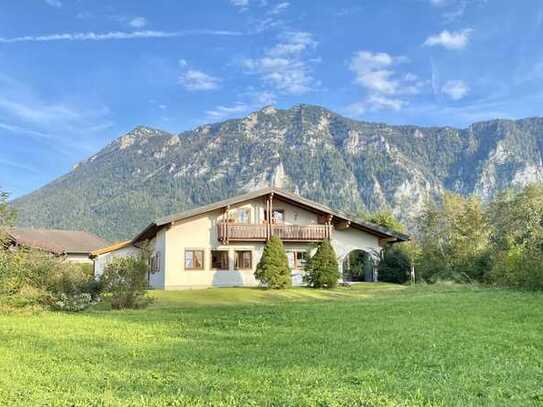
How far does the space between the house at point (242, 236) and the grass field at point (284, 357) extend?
14.9m

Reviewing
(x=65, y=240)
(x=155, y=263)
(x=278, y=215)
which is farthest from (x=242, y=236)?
(x=65, y=240)

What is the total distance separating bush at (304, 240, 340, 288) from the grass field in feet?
Result: 38.7

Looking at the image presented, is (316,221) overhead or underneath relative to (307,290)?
overhead

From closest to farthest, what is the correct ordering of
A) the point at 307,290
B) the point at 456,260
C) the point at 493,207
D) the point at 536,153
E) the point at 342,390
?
the point at 342,390 → the point at 307,290 → the point at 456,260 → the point at 493,207 → the point at 536,153

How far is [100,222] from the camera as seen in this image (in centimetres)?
10569

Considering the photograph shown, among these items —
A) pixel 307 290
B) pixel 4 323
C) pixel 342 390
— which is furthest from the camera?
pixel 307 290

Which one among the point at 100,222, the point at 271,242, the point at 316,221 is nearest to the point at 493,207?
the point at 316,221

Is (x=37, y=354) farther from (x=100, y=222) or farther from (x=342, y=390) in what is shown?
(x=100, y=222)

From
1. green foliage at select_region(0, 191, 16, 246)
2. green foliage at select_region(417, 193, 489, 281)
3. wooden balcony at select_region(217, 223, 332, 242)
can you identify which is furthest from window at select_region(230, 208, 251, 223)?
green foliage at select_region(0, 191, 16, 246)

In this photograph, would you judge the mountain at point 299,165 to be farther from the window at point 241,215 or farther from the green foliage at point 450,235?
the window at point 241,215

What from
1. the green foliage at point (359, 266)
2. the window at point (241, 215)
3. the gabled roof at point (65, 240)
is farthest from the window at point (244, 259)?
the gabled roof at point (65, 240)

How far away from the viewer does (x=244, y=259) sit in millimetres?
32375

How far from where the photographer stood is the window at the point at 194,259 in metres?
31.3

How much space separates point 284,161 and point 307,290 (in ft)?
420
